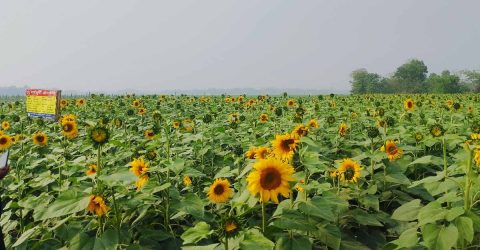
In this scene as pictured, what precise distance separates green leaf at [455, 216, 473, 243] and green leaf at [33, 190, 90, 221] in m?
2.18

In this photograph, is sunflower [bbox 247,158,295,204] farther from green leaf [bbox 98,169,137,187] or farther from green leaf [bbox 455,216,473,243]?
green leaf [bbox 455,216,473,243]

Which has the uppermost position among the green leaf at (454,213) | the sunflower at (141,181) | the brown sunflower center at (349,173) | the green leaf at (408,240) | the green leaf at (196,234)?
the green leaf at (454,213)

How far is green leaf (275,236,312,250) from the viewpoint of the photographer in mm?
2693

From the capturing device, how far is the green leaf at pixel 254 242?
243cm

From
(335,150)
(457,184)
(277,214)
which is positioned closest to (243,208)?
(277,214)

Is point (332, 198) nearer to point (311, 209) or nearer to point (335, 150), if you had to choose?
point (311, 209)

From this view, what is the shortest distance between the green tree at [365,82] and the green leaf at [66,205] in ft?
340

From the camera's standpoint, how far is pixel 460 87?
287 feet

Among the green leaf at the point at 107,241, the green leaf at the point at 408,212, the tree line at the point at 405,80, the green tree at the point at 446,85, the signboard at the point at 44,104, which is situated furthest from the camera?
the tree line at the point at 405,80

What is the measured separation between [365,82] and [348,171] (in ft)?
362

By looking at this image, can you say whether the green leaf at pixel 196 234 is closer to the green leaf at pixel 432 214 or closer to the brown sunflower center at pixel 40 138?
the green leaf at pixel 432 214

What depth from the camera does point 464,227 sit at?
245 cm

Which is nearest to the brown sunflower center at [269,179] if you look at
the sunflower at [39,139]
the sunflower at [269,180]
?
the sunflower at [269,180]

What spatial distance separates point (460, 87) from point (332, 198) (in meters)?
94.9
